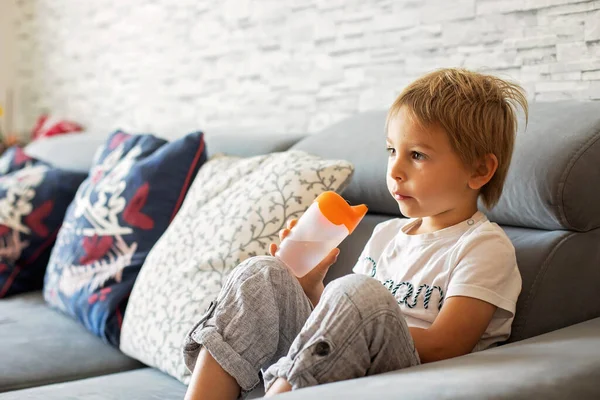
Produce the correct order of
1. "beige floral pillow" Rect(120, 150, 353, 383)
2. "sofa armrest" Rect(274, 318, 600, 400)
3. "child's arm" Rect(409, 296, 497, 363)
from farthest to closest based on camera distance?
"beige floral pillow" Rect(120, 150, 353, 383) < "child's arm" Rect(409, 296, 497, 363) < "sofa armrest" Rect(274, 318, 600, 400)

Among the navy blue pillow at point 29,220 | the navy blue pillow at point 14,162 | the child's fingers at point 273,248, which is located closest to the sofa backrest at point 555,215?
the child's fingers at point 273,248

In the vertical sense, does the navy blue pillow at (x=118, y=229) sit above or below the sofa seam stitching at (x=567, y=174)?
below

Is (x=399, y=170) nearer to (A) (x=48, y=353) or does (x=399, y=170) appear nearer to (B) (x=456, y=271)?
(B) (x=456, y=271)

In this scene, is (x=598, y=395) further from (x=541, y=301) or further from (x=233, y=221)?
(x=233, y=221)

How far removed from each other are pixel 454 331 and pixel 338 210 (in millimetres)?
240

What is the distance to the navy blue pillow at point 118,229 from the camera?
75.1 inches

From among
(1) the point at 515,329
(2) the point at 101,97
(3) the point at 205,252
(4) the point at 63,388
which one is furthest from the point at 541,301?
(2) the point at 101,97

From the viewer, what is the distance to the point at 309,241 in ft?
4.18

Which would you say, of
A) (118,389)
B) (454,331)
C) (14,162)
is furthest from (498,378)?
(14,162)

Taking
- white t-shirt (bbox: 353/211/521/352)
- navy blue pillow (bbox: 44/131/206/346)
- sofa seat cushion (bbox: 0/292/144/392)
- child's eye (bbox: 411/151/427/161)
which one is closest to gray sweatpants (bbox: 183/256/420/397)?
white t-shirt (bbox: 353/211/521/352)

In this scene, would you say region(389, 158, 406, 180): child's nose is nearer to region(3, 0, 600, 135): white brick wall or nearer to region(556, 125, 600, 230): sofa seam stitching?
region(556, 125, 600, 230): sofa seam stitching

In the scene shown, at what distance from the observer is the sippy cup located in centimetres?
120

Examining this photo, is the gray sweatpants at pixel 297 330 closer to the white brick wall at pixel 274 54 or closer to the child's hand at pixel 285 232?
the child's hand at pixel 285 232

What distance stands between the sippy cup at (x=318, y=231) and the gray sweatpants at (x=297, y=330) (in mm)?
67
